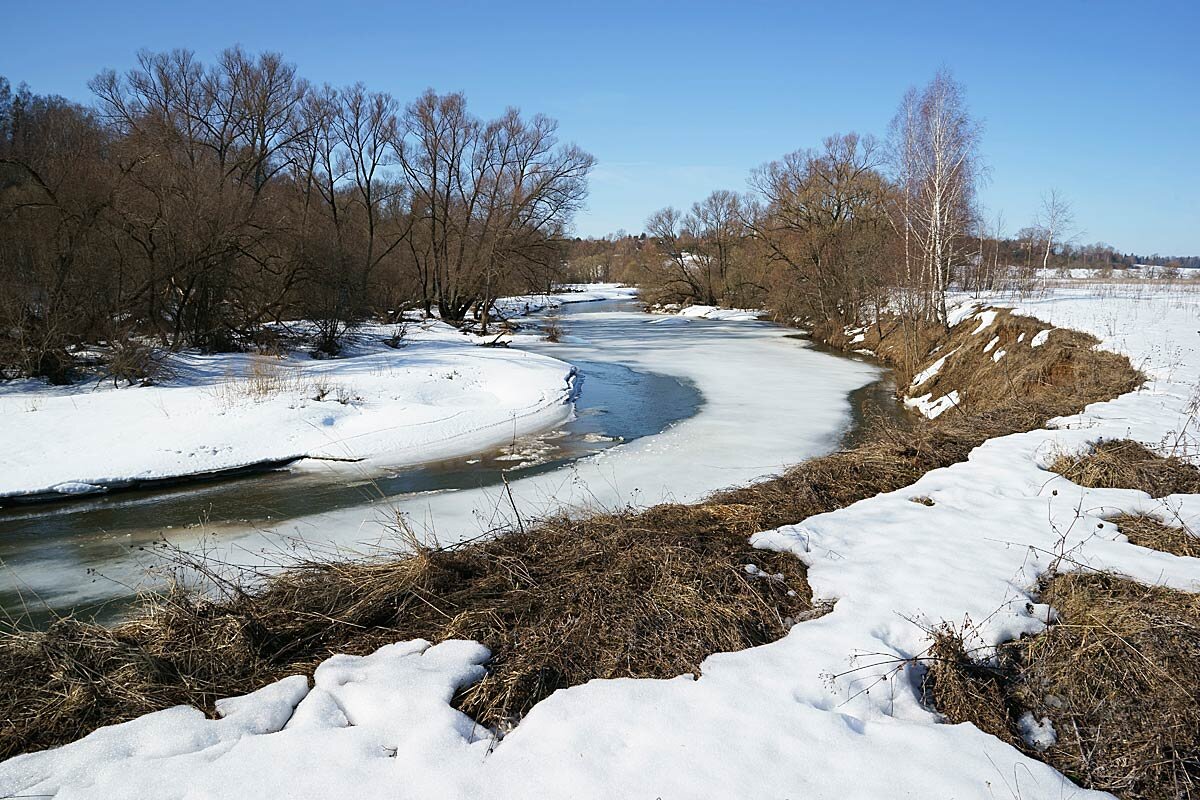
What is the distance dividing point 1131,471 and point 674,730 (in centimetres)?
552

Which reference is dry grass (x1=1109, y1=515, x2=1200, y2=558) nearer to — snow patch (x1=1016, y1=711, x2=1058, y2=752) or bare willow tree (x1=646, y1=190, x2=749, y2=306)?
snow patch (x1=1016, y1=711, x2=1058, y2=752)

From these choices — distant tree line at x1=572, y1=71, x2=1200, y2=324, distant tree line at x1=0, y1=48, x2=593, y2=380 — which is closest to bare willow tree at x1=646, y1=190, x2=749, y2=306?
distant tree line at x1=572, y1=71, x2=1200, y2=324

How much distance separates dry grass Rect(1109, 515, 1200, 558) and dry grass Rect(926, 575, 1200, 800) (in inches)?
38.9

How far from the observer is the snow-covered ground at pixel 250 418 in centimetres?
1000

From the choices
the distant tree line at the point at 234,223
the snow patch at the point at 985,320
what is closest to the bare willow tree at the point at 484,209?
the distant tree line at the point at 234,223

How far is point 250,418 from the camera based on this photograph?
11.9 m

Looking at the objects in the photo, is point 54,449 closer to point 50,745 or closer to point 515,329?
point 50,745

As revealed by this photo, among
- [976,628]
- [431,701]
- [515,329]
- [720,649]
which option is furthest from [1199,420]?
[515,329]

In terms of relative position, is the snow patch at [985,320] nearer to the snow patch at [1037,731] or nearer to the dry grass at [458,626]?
the dry grass at [458,626]

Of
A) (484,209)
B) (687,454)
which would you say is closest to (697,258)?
(484,209)

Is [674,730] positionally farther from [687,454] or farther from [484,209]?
[484,209]

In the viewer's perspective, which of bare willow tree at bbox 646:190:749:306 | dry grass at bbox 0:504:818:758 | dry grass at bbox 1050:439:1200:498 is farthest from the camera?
bare willow tree at bbox 646:190:749:306

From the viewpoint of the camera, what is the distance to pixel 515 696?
3391 mm

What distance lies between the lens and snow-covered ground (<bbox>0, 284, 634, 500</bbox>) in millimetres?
10000
